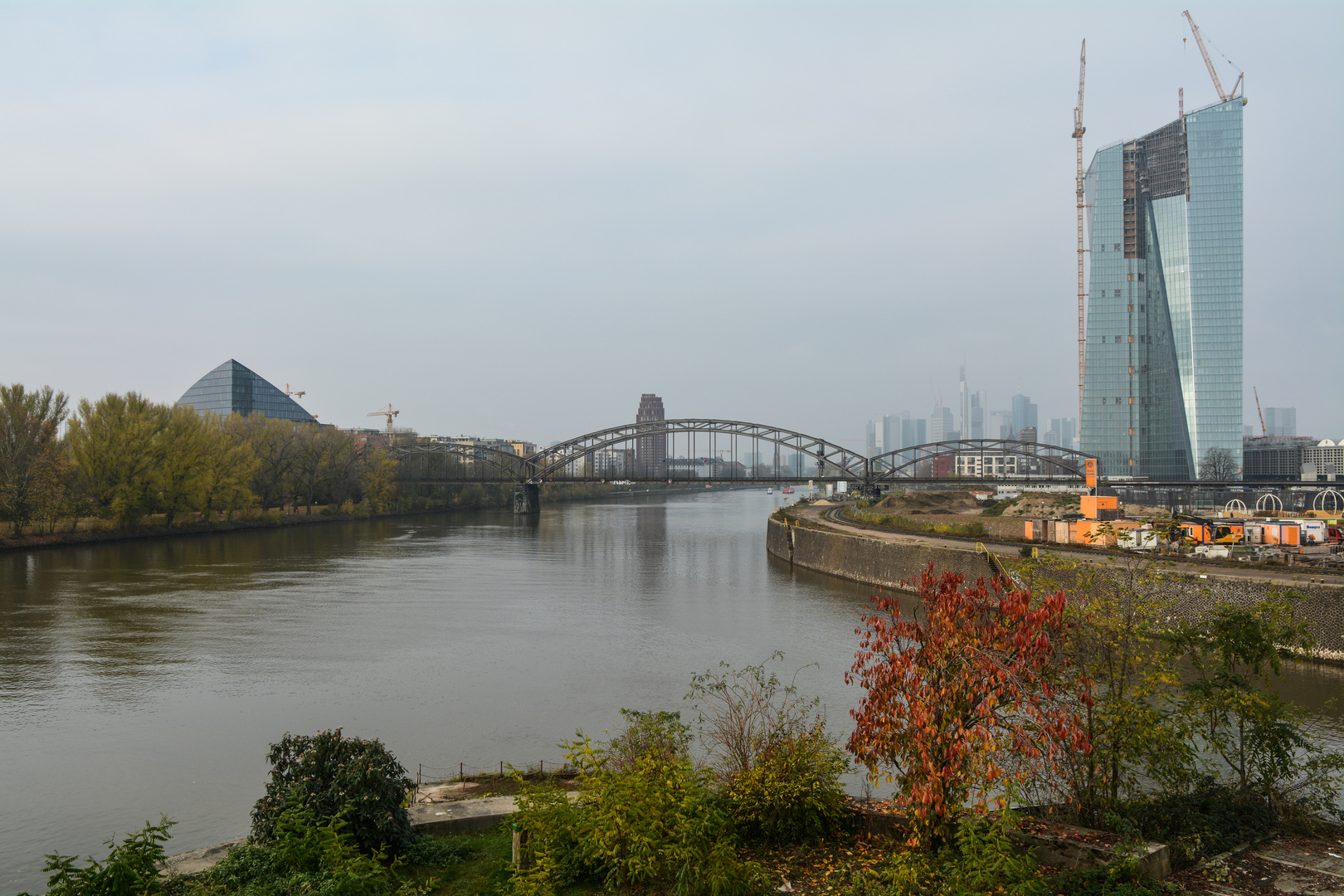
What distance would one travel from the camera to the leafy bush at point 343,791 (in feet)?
24.0

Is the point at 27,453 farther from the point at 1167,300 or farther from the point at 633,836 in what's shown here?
the point at 1167,300

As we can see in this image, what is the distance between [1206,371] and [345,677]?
95.7 m

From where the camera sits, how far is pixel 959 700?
616 cm

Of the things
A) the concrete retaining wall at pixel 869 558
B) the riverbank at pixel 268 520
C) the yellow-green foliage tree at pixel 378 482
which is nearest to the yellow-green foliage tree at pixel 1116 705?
the concrete retaining wall at pixel 869 558

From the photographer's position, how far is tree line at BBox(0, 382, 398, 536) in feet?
144

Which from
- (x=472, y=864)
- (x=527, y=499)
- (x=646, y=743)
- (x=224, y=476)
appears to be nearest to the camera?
(x=472, y=864)

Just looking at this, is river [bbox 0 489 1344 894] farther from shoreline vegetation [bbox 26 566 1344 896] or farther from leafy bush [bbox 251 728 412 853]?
shoreline vegetation [bbox 26 566 1344 896]

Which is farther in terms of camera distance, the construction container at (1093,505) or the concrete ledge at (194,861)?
the construction container at (1093,505)

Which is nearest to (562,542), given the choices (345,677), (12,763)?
(345,677)

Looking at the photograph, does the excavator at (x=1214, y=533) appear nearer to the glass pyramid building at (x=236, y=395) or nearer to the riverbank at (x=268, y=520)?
the riverbank at (x=268, y=520)

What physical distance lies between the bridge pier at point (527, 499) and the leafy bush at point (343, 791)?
7387cm

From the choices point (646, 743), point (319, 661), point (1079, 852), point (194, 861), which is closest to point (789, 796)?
point (646, 743)

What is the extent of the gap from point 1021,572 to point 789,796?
155 inches

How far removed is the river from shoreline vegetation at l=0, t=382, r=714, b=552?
5.00 m
